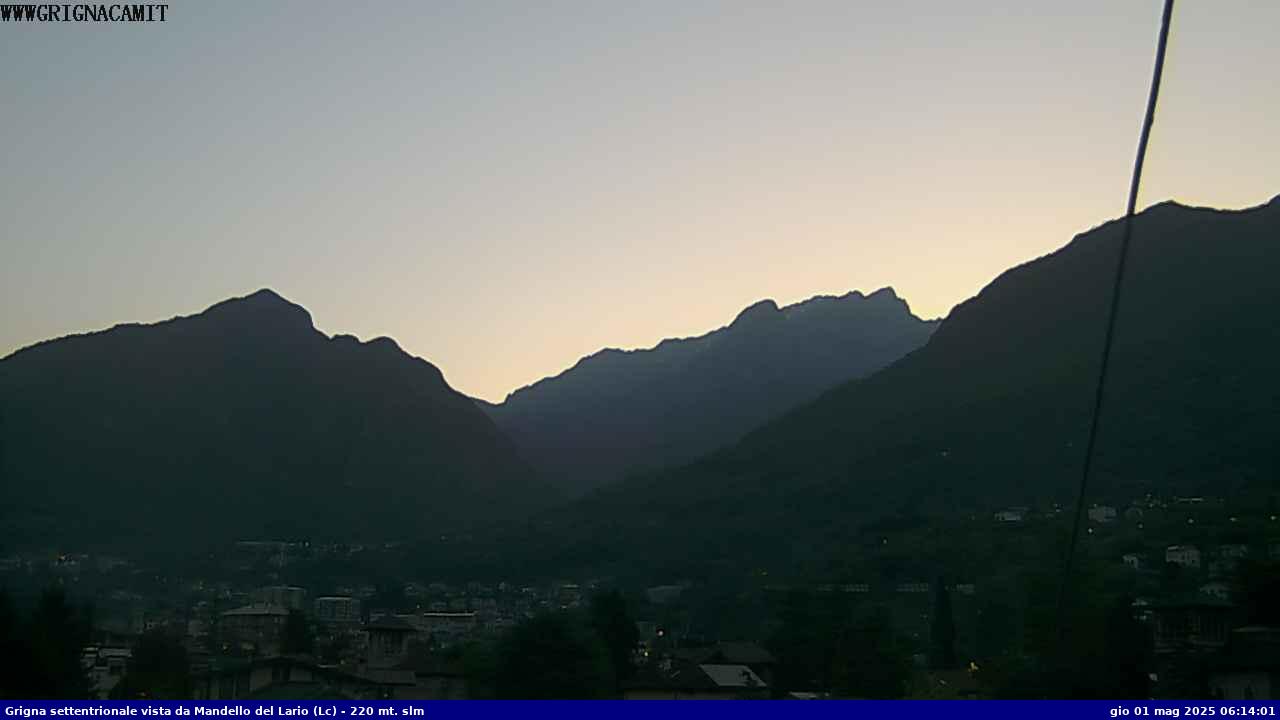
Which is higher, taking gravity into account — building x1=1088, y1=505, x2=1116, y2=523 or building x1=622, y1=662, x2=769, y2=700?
building x1=1088, y1=505, x2=1116, y2=523

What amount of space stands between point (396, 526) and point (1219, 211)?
5803cm

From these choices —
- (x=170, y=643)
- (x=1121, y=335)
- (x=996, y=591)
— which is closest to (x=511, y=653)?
(x=170, y=643)

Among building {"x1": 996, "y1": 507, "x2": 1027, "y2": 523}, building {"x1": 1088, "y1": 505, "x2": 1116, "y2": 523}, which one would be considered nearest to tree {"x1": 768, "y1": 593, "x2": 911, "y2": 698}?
building {"x1": 996, "y1": 507, "x2": 1027, "y2": 523}

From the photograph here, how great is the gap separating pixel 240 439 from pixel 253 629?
154 ft

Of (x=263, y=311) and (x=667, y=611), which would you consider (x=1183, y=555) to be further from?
(x=263, y=311)

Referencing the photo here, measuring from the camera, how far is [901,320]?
157000 millimetres

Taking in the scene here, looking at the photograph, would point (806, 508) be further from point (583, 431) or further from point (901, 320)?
point (901, 320)

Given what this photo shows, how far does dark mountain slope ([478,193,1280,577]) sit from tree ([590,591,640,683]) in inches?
1005

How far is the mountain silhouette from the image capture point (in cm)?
13162

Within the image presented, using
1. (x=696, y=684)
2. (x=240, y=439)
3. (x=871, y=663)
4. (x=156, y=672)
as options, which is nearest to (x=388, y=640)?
(x=156, y=672)

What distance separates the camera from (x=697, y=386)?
14425 cm

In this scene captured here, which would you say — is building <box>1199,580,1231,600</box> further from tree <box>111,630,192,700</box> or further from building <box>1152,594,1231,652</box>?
tree <box>111,630,192,700</box>

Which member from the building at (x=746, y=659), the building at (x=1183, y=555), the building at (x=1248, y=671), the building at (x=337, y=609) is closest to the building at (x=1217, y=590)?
the building at (x=1183, y=555)

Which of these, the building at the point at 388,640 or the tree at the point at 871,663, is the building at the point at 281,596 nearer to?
the building at the point at 388,640
